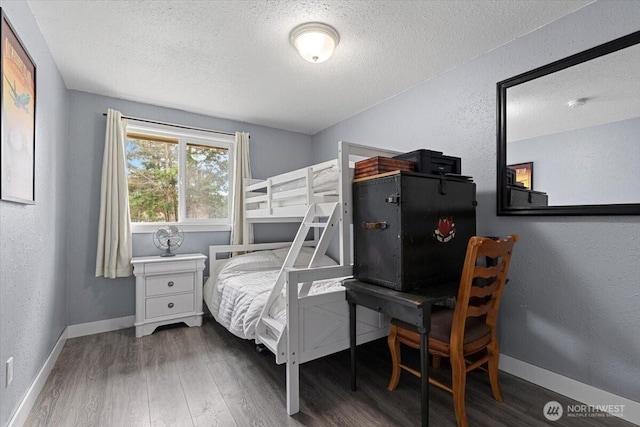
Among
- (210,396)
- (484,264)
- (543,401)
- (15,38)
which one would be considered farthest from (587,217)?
(15,38)

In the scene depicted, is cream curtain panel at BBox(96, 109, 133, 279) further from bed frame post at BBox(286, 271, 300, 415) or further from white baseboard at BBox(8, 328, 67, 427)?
bed frame post at BBox(286, 271, 300, 415)

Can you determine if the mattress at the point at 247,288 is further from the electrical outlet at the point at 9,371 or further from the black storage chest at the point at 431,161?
the electrical outlet at the point at 9,371

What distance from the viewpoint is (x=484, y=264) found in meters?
2.34

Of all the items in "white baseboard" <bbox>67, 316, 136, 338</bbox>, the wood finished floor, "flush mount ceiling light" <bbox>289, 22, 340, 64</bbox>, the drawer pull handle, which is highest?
"flush mount ceiling light" <bbox>289, 22, 340, 64</bbox>

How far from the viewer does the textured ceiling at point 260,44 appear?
1.87m

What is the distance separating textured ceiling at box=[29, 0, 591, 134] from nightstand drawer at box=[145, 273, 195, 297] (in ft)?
6.09

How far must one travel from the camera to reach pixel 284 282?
2162 millimetres

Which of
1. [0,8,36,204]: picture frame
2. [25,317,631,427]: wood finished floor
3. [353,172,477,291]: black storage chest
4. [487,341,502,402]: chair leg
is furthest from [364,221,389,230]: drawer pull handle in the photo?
[0,8,36,204]: picture frame

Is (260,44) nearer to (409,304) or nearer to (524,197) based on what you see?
(409,304)

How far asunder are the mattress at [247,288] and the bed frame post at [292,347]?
26cm

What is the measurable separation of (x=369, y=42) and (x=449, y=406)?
2469 mm

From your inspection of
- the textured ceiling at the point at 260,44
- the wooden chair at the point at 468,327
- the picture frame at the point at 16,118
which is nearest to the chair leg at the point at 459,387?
the wooden chair at the point at 468,327

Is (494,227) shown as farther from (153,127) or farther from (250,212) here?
(153,127)

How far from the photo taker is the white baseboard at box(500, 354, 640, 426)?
1689 mm
